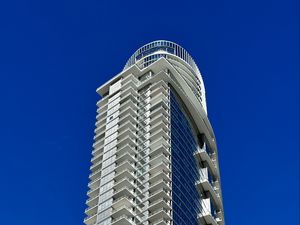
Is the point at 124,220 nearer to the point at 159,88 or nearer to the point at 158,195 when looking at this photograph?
the point at 158,195

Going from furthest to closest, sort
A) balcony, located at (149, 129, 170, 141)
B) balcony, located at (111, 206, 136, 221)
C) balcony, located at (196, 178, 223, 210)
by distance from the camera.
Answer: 1. balcony, located at (196, 178, 223, 210)
2. balcony, located at (149, 129, 170, 141)
3. balcony, located at (111, 206, 136, 221)

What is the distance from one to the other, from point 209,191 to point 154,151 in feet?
72.5

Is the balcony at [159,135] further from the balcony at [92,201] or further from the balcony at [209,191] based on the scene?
the balcony at [92,201]

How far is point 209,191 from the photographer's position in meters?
125

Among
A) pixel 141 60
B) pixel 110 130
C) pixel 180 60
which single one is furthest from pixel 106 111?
pixel 180 60

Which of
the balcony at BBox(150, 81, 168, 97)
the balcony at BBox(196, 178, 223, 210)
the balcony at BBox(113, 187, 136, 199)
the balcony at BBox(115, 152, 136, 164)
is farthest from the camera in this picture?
the balcony at BBox(150, 81, 168, 97)

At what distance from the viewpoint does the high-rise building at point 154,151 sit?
338 ft

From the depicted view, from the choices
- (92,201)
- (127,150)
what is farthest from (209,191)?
(92,201)

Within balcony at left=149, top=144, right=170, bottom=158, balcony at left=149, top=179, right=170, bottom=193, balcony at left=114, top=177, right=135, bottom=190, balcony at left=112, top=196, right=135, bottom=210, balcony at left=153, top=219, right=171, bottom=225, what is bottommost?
balcony at left=153, top=219, right=171, bottom=225

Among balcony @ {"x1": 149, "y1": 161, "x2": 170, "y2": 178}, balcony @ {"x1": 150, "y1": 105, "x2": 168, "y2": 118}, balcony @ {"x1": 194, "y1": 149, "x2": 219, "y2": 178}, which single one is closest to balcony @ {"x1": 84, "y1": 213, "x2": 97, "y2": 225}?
balcony @ {"x1": 149, "y1": 161, "x2": 170, "y2": 178}

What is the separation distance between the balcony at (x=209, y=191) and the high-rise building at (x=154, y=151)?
0.22 metres

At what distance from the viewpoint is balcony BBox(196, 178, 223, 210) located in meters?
123

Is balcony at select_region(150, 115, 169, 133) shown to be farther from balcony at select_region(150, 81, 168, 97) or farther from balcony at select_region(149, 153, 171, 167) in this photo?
balcony at select_region(149, 153, 171, 167)

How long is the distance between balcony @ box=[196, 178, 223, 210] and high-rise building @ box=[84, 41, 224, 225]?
0.74 ft
